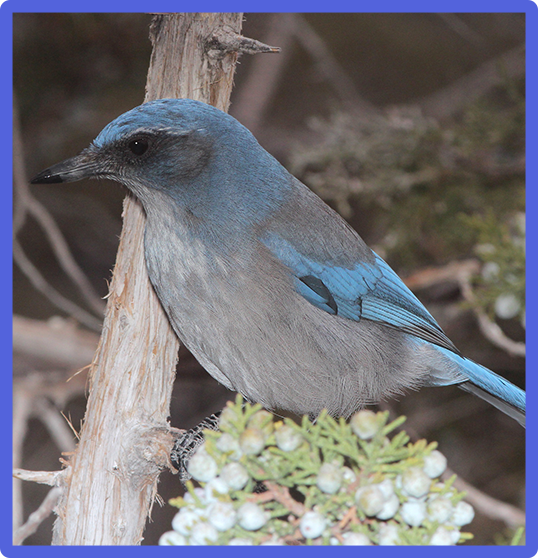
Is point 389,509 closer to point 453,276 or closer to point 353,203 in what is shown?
point 453,276

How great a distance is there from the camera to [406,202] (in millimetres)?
4559

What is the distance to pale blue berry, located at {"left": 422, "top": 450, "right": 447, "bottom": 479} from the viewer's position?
1.47 metres

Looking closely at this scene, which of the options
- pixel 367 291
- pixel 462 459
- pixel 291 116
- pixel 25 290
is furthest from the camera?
pixel 291 116

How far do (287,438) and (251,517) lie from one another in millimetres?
186

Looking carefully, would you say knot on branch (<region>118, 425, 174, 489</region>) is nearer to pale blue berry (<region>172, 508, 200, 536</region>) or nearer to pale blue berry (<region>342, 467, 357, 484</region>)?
pale blue berry (<region>172, 508, 200, 536</region>)

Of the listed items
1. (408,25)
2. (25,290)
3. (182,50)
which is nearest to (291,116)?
(408,25)

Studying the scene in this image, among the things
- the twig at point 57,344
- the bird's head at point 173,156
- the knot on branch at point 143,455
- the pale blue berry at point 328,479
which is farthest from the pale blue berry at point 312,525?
the twig at point 57,344

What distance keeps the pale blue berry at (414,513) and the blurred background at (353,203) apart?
5.81 feet

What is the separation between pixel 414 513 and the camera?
1.48 m

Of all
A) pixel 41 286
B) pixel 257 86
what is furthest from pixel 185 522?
pixel 257 86

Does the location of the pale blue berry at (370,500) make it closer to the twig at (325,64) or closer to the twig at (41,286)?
the twig at (41,286)

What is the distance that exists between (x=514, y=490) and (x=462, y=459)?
0.51m

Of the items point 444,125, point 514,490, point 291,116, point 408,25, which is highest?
point 408,25

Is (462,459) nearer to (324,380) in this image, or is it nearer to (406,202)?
(406,202)
